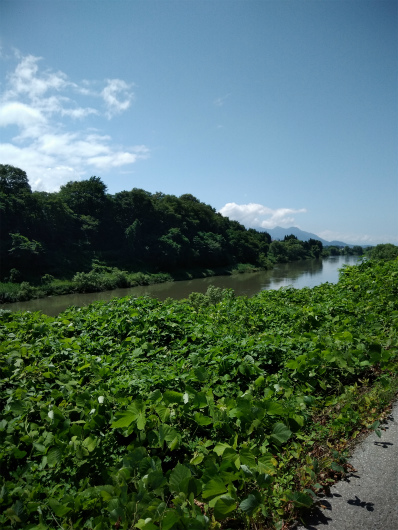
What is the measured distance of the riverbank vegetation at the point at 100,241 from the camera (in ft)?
107

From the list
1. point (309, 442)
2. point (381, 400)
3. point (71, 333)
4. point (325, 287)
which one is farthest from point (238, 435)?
point (325, 287)

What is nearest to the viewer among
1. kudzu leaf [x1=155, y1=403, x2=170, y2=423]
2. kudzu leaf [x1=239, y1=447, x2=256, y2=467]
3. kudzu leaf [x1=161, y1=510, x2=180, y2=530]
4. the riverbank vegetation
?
kudzu leaf [x1=161, y1=510, x2=180, y2=530]

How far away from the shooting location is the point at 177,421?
2531 mm

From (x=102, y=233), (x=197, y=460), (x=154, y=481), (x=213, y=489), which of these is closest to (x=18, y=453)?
(x=154, y=481)

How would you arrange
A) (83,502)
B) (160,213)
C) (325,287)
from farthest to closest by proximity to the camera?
(160,213) < (325,287) < (83,502)

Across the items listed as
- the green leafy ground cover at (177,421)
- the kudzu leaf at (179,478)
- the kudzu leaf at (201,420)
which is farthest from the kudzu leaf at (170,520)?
the kudzu leaf at (201,420)

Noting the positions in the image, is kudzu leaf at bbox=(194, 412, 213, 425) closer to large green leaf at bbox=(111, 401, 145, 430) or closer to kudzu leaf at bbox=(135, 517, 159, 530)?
large green leaf at bbox=(111, 401, 145, 430)

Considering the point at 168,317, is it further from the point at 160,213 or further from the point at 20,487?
the point at 160,213

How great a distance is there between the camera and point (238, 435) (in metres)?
2.45

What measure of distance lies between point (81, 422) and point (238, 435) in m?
1.13

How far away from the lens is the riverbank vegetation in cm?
3275

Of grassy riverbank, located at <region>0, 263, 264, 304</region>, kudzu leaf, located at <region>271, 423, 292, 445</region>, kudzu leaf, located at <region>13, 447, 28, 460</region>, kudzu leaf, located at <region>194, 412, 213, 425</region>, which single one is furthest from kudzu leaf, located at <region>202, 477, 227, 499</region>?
grassy riverbank, located at <region>0, 263, 264, 304</region>

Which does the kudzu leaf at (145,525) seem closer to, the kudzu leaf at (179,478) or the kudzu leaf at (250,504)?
the kudzu leaf at (179,478)

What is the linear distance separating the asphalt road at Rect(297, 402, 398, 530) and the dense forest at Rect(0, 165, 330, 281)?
33684 mm
